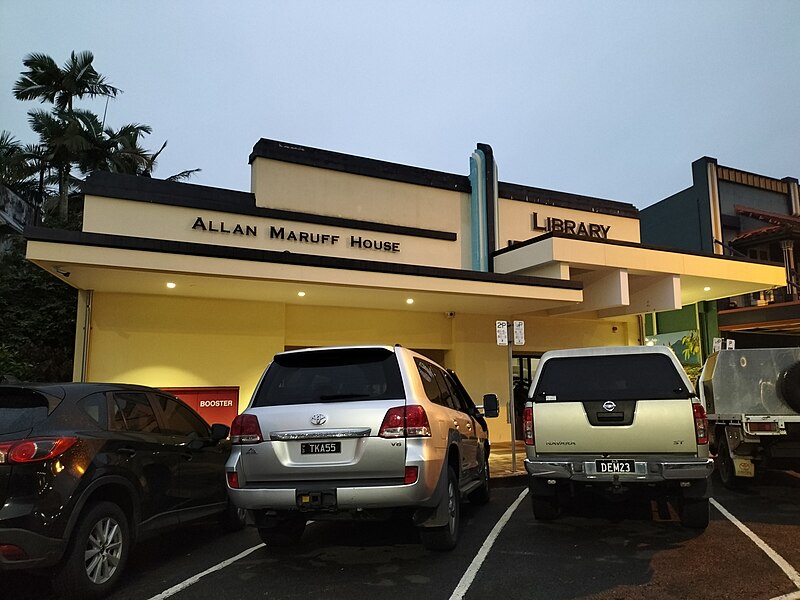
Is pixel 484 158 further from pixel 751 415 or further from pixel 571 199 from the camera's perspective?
pixel 751 415

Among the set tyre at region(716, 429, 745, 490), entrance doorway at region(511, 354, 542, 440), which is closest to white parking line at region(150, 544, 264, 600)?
tyre at region(716, 429, 745, 490)

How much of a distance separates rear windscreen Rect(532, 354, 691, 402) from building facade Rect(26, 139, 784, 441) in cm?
480

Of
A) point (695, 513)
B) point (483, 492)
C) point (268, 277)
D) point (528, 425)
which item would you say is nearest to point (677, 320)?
point (483, 492)

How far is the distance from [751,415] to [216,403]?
1023cm

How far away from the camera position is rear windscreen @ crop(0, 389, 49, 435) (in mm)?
4438

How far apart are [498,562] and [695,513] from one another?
7.60 ft

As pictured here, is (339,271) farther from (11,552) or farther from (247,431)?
(11,552)

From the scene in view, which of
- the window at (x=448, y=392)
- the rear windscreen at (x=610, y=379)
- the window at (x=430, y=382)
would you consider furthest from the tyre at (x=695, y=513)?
the window at (x=430, y=382)

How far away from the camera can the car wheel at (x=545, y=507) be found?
22.6ft

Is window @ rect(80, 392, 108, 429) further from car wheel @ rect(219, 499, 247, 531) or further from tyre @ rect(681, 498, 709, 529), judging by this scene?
tyre @ rect(681, 498, 709, 529)

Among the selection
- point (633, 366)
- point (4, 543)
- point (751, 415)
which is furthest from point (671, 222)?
point (4, 543)

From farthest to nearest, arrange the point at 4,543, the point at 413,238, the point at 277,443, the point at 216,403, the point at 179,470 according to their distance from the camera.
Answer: the point at 413,238 < the point at 216,403 < the point at 179,470 < the point at 277,443 < the point at 4,543

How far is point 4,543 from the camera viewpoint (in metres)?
4.07

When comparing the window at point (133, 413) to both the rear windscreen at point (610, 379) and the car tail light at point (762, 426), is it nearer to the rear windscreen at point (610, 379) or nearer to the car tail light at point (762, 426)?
the rear windscreen at point (610, 379)
